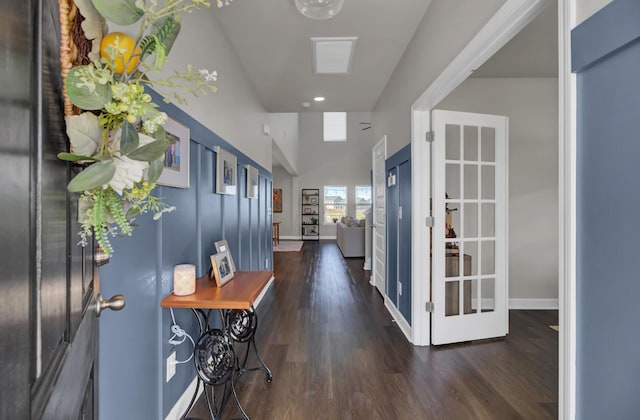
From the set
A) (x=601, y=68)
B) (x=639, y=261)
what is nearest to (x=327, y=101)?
(x=601, y=68)

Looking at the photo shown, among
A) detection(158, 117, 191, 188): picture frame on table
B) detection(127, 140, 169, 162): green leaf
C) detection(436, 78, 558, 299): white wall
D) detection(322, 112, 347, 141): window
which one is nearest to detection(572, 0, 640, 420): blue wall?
detection(127, 140, 169, 162): green leaf

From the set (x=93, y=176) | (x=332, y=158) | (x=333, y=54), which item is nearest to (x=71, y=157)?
(x=93, y=176)

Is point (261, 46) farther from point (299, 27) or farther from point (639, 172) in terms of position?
point (639, 172)

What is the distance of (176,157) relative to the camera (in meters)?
1.68

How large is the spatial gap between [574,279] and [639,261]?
0.70 feet

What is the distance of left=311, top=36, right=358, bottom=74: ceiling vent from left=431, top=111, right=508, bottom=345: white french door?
1037 millimetres

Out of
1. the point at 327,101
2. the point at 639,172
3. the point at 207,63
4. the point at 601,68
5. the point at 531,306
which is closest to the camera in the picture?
the point at 639,172

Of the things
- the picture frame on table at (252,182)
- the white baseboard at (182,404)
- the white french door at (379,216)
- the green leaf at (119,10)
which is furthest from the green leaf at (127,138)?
the white french door at (379,216)

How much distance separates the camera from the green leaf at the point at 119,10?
20.2 inches

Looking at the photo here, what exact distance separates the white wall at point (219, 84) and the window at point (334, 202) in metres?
7.33

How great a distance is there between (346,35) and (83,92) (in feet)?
8.47

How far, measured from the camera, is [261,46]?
280cm

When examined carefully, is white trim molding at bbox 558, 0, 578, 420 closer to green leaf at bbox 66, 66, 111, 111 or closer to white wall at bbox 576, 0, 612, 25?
white wall at bbox 576, 0, 612, 25

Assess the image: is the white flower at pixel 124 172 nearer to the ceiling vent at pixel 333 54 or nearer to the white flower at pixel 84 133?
the white flower at pixel 84 133
